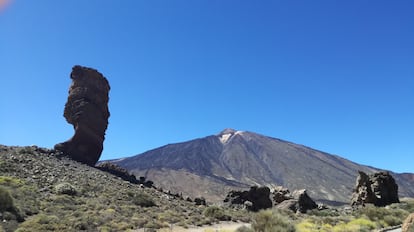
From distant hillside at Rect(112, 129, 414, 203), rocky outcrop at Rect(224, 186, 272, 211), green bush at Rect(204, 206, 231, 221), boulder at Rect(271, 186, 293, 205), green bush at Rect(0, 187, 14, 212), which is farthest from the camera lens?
distant hillside at Rect(112, 129, 414, 203)

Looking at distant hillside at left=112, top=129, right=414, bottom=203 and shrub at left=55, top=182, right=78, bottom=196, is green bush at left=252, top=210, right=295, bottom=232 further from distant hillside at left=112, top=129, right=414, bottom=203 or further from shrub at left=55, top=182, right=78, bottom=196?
distant hillside at left=112, top=129, right=414, bottom=203

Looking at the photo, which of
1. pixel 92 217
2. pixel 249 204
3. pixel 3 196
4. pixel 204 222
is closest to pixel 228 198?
pixel 249 204

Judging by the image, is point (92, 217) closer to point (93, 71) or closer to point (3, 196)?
point (3, 196)

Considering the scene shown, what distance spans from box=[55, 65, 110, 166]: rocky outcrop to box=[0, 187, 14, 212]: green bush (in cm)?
2330

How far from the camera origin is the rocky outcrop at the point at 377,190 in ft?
129

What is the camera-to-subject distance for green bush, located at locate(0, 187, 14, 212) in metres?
23.0

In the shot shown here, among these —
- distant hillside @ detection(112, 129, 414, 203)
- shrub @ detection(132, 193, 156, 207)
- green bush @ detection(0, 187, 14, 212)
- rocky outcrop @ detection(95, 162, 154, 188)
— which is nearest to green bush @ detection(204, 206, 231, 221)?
shrub @ detection(132, 193, 156, 207)

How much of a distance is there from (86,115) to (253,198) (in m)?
23.4

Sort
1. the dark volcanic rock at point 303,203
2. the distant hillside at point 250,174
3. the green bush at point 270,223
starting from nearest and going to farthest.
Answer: the green bush at point 270,223 < the dark volcanic rock at point 303,203 < the distant hillside at point 250,174

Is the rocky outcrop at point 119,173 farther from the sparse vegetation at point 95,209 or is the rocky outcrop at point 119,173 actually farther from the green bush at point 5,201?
the green bush at point 5,201

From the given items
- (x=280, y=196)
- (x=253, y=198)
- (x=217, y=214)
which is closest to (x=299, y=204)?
(x=280, y=196)

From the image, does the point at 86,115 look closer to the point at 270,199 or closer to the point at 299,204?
the point at 270,199

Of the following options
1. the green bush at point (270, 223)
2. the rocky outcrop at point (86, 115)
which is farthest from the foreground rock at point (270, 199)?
the green bush at point (270, 223)

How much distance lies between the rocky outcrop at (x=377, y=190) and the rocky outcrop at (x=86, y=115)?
3200cm
